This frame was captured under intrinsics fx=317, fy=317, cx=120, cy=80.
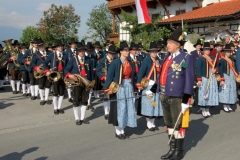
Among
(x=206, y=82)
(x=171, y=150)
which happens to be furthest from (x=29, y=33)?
(x=171, y=150)

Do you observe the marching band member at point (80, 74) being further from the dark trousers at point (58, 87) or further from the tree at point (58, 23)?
the tree at point (58, 23)

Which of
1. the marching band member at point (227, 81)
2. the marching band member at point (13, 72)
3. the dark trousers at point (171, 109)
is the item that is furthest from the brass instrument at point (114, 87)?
the marching band member at point (13, 72)

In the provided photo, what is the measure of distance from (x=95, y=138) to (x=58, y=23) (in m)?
33.3

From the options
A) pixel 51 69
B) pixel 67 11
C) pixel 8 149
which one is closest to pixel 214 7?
pixel 51 69

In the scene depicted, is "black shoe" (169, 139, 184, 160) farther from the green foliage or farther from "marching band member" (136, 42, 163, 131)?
the green foliage

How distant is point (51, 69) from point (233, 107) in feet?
20.0

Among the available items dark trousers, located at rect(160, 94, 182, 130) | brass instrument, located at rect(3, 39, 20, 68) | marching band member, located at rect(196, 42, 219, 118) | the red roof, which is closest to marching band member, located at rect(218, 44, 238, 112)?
marching band member, located at rect(196, 42, 219, 118)

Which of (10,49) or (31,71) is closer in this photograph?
(31,71)

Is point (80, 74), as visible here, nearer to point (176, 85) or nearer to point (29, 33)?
point (176, 85)

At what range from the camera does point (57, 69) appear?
9.58m

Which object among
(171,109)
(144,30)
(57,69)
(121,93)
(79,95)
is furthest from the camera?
(144,30)

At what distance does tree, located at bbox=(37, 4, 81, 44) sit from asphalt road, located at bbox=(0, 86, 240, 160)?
28808mm

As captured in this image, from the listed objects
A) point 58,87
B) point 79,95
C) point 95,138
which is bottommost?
point 95,138

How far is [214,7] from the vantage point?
21031 mm
